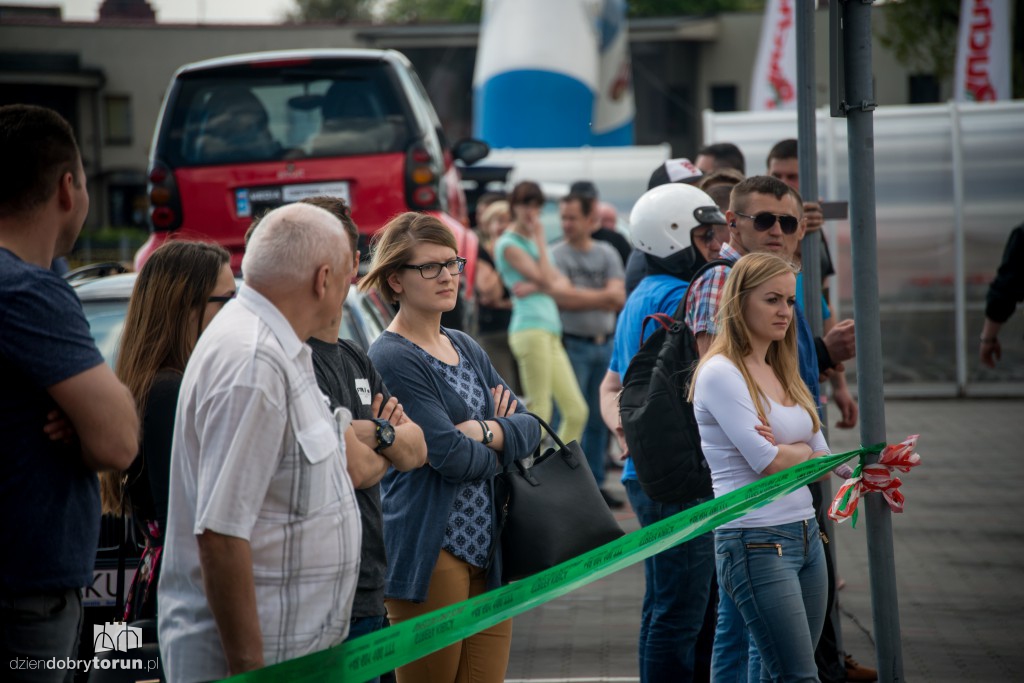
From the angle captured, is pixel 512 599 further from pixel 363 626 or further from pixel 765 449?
pixel 765 449

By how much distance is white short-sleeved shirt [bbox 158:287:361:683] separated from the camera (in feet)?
8.16

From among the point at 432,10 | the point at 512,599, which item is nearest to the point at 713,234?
the point at 512,599

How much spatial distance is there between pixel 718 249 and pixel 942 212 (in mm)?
8998

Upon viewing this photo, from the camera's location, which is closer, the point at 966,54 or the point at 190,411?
the point at 190,411

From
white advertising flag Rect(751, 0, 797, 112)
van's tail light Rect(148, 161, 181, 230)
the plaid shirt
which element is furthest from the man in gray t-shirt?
white advertising flag Rect(751, 0, 797, 112)

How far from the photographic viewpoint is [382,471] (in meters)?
3.15

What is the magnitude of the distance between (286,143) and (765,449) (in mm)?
5934

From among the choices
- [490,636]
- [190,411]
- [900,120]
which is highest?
[900,120]

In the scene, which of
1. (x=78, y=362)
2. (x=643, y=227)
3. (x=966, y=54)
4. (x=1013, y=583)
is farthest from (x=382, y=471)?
(x=966, y=54)

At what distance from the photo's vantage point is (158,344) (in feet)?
11.5

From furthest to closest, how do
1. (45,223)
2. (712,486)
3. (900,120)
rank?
1. (900,120)
2. (712,486)
3. (45,223)

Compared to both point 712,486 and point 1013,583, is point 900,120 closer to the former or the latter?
point 1013,583

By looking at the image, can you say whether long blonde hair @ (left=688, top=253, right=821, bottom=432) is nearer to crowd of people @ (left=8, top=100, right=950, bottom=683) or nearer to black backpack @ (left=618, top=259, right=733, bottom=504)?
crowd of people @ (left=8, top=100, right=950, bottom=683)

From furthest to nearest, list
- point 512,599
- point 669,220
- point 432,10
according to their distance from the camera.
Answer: point 432,10 < point 669,220 < point 512,599
